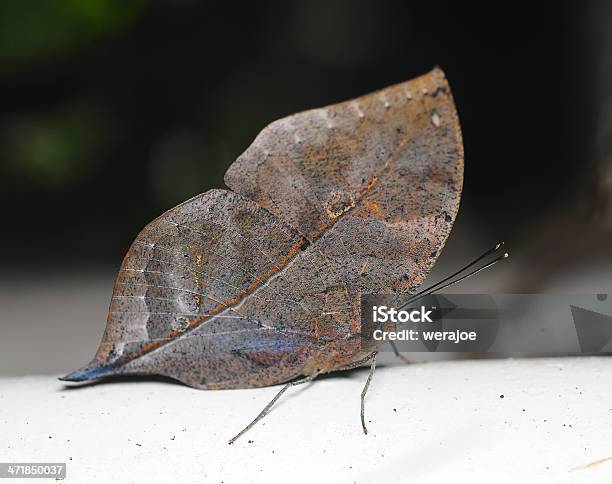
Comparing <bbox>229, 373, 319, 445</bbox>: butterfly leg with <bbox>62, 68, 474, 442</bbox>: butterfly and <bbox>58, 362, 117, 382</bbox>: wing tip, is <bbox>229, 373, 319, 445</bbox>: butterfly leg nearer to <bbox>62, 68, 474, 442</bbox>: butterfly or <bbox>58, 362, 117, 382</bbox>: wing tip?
<bbox>62, 68, 474, 442</bbox>: butterfly

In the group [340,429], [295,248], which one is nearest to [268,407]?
[340,429]

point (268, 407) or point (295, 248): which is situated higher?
point (295, 248)

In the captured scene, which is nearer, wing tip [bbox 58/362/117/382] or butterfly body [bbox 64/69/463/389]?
butterfly body [bbox 64/69/463/389]

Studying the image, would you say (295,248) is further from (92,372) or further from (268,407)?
(92,372)

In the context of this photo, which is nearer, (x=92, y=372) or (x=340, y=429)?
(x=340, y=429)

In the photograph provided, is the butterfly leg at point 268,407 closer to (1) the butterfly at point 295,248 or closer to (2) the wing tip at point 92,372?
(1) the butterfly at point 295,248

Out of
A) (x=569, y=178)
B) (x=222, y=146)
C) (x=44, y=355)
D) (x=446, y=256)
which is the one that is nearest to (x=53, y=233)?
(x=44, y=355)

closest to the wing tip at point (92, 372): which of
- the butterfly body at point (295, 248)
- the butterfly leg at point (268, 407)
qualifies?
the butterfly body at point (295, 248)

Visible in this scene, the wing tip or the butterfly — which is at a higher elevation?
A: the butterfly

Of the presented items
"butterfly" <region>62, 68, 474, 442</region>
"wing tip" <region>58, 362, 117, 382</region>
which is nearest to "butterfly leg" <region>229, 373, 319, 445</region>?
"butterfly" <region>62, 68, 474, 442</region>

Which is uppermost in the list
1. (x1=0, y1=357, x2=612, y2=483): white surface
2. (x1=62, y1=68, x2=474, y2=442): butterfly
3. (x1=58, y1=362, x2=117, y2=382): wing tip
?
(x1=62, y1=68, x2=474, y2=442): butterfly
